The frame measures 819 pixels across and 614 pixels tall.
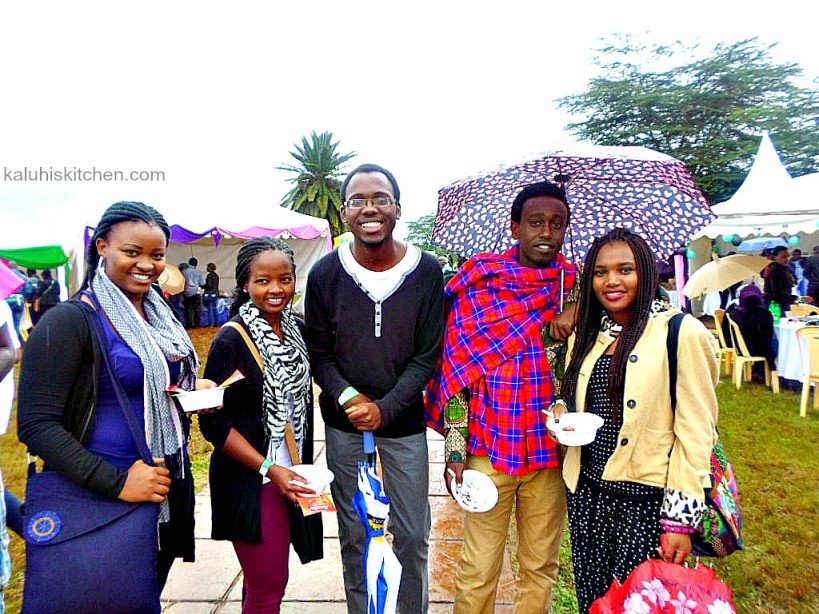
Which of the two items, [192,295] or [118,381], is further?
[192,295]

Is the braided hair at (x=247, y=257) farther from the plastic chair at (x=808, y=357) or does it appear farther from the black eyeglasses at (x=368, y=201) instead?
the plastic chair at (x=808, y=357)

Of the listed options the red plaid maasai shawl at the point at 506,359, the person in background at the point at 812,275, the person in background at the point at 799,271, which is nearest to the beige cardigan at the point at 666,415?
the red plaid maasai shawl at the point at 506,359

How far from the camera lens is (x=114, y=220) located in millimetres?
1821

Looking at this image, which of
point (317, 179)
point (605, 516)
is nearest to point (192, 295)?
point (605, 516)

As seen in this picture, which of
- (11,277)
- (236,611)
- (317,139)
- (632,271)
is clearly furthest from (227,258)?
(317,139)

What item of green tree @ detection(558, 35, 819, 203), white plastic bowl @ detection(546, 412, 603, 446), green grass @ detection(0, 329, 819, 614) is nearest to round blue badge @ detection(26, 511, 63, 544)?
white plastic bowl @ detection(546, 412, 603, 446)

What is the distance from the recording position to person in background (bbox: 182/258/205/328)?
14.2 meters

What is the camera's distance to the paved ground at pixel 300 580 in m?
2.78

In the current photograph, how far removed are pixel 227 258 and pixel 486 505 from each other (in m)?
17.6

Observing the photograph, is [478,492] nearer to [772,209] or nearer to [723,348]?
[723,348]

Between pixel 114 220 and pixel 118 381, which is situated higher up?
pixel 114 220

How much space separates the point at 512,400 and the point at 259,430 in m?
0.98

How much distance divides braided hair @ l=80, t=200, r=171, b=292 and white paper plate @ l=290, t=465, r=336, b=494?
948 mm

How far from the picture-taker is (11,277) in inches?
154
